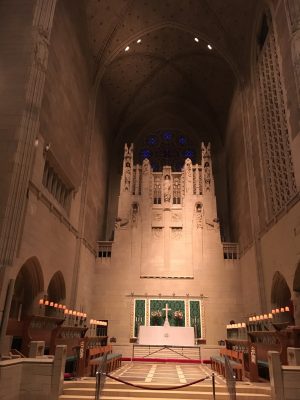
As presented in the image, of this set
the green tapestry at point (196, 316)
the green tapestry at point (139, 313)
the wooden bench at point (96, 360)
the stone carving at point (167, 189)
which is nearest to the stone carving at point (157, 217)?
the stone carving at point (167, 189)

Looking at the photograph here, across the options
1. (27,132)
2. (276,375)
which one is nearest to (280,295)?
(276,375)

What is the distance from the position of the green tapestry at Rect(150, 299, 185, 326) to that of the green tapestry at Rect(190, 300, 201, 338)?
1.72 feet

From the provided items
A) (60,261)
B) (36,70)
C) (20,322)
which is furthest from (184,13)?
(20,322)

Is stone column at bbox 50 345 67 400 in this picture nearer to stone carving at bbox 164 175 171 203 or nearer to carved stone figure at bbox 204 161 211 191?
stone carving at bbox 164 175 171 203

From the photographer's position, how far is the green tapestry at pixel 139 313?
19.9 meters

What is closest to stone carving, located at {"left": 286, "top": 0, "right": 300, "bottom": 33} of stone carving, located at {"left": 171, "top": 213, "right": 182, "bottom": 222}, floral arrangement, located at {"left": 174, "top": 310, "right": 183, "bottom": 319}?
stone carving, located at {"left": 171, "top": 213, "right": 182, "bottom": 222}

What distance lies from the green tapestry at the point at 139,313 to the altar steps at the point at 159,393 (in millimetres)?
11094

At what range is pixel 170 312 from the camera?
20188mm

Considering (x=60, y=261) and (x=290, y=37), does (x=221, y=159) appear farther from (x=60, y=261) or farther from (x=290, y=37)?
(x=60, y=261)

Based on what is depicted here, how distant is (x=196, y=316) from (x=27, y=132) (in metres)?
14.1

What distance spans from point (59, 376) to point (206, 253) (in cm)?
1451

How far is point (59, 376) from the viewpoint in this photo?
806 cm

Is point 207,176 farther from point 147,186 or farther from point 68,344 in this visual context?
point 68,344

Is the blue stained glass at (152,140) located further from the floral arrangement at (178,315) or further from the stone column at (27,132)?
the stone column at (27,132)
